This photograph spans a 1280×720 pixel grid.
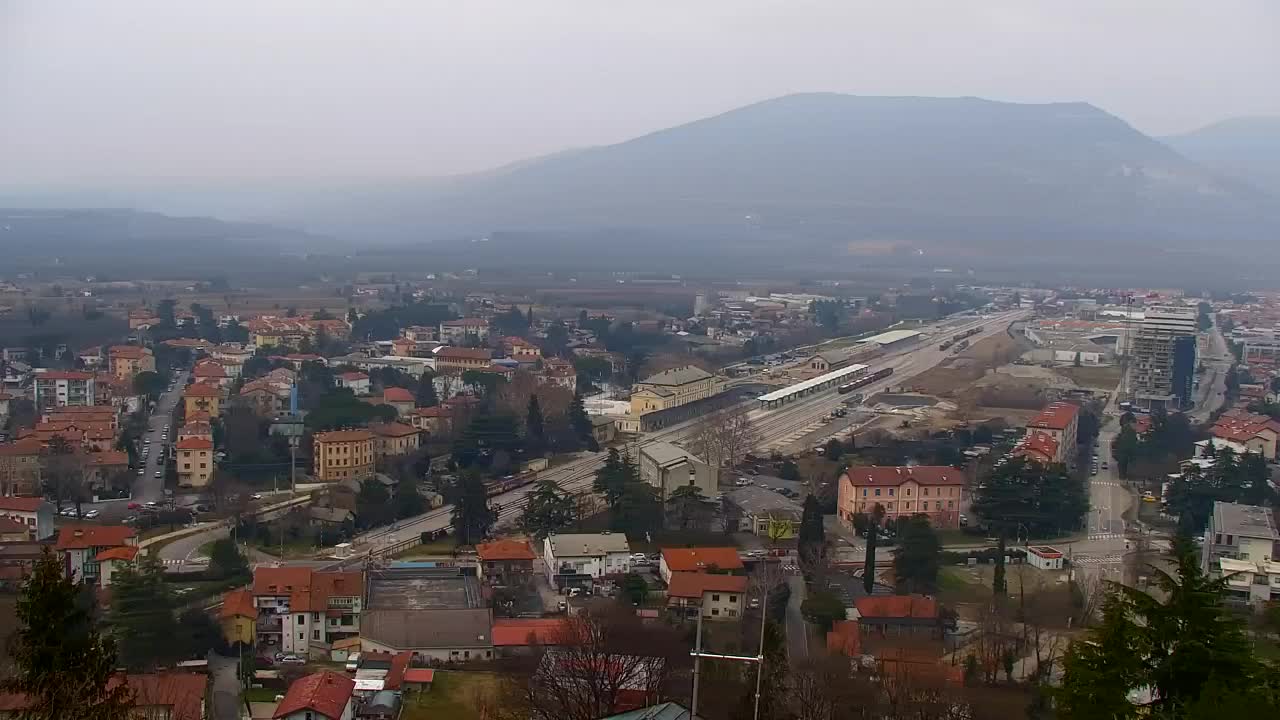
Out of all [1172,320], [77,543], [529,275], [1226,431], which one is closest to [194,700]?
[77,543]

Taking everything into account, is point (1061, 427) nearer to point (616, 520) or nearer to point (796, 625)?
point (616, 520)

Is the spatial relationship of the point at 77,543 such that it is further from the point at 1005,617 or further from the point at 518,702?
the point at 1005,617

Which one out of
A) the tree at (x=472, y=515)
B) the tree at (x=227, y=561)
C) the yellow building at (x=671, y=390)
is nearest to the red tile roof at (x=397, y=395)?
the yellow building at (x=671, y=390)

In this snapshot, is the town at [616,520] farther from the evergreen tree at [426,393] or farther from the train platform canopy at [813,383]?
the train platform canopy at [813,383]

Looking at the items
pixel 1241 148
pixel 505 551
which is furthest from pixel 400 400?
pixel 1241 148

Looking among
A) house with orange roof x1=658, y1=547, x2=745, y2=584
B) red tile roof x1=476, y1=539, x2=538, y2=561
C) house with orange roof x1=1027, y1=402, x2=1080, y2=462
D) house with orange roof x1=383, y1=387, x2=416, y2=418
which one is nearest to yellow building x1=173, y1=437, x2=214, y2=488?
house with orange roof x1=383, y1=387, x2=416, y2=418
